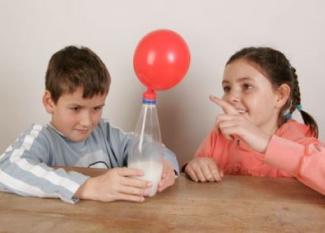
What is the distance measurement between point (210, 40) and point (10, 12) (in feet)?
2.32

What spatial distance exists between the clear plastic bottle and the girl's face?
1.15 feet

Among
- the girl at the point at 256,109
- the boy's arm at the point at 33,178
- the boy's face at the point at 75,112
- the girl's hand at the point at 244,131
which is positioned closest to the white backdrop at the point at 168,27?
the girl at the point at 256,109

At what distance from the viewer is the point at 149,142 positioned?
0.84m

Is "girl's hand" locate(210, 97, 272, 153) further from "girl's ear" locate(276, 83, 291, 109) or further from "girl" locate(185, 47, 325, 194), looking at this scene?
"girl's ear" locate(276, 83, 291, 109)

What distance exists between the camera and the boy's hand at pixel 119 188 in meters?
0.79

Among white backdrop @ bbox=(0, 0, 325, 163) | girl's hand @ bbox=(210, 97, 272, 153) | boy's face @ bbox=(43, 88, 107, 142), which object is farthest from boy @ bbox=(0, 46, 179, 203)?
white backdrop @ bbox=(0, 0, 325, 163)

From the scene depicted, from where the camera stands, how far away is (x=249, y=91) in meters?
1.14

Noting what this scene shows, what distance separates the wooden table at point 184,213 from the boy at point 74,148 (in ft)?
0.08

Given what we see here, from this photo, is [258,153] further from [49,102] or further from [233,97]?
[49,102]

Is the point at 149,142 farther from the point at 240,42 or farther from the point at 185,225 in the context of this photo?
the point at 240,42

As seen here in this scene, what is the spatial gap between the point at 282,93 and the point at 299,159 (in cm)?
34

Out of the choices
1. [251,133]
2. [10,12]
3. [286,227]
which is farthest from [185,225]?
[10,12]

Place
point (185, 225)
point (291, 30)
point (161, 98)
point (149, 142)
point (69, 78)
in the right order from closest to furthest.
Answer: point (185, 225) → point (149, 142) → point (69, 78) → point (291, 30) → point (161, 98)

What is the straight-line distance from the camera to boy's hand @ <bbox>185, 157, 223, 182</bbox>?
951 mm
